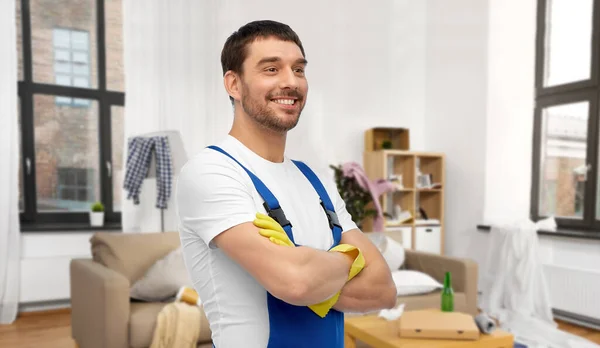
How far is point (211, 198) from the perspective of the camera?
81cm

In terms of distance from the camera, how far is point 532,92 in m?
4.71

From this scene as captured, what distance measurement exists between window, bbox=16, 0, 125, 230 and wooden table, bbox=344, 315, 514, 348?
2.86 m

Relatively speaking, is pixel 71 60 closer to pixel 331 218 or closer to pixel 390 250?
pixel 390 250

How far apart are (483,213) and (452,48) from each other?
6.08ft

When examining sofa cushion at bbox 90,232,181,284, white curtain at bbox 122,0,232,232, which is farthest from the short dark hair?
white curtain at bbox 122,0,232,232

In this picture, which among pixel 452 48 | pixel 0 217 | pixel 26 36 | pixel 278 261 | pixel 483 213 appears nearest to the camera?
pixel 278 261

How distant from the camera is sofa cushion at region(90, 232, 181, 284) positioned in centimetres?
271

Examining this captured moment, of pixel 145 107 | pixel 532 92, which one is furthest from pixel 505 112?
pixel 145 107

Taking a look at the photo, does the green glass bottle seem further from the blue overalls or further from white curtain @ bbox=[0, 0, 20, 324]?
white curtain @ bbox=[0, 0, 20, 324]

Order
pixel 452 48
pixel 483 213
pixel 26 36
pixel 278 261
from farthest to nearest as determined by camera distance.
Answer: pixel 452 48 < pixel 483 213 < pixel 26 36 < pixel 278 261

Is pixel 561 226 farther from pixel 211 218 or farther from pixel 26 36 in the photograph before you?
pixel 26 36

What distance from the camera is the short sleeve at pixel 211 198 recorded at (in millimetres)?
796

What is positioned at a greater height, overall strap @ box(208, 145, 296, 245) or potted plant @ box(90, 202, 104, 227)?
overall strap @ box(208, 145, 296, 245)

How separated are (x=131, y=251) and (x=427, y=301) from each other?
5.95 feet
